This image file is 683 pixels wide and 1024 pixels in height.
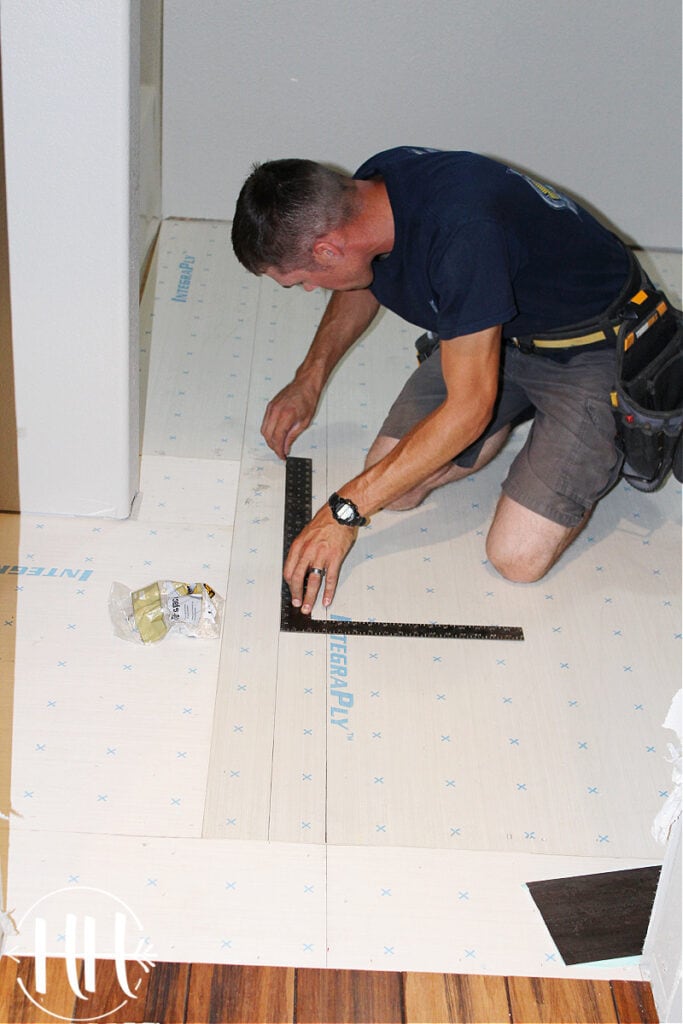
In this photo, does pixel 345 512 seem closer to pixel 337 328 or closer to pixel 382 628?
pixel 382 628

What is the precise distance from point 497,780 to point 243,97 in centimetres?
271

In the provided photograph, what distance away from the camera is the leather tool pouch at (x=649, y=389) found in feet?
8.00

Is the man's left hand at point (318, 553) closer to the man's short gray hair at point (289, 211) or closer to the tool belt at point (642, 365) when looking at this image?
the man's short gray hair at point (289, 211)

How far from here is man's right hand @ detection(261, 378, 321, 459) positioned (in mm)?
2805

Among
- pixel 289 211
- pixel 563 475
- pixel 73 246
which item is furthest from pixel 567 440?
pixel 73 246

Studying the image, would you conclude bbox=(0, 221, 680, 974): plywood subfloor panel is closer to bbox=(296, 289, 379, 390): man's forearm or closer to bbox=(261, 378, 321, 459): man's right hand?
bbox=(261, 378, 321, 459): man's right hand

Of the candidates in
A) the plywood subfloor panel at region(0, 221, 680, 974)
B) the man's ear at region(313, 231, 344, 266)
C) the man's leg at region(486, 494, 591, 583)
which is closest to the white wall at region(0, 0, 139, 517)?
the plywood subfloor panel at region(0, 221, 680, 974)

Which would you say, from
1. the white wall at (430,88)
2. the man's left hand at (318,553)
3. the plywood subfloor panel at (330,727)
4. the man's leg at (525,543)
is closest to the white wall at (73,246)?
the plywood subfloor panel at (330,727)

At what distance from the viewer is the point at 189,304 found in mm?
3568

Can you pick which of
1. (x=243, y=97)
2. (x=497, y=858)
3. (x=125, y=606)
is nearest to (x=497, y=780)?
(x=497, y=858)

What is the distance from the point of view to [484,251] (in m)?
2.11

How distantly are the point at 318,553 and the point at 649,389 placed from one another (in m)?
0.85

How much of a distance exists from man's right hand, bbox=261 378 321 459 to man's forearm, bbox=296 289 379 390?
3 centimetres

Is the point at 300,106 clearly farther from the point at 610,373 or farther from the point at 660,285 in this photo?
the point at 610,373
